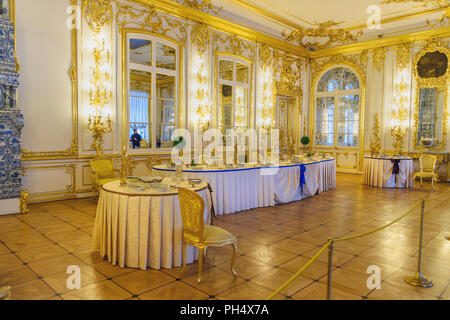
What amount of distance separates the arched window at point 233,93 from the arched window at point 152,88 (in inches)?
62.3

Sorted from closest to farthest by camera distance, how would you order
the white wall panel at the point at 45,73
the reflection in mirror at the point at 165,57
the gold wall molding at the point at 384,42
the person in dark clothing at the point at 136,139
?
the white wall panel at the point at 45,73, the person in dark clothing at the point at 136,139, the reflection in mirror at the point at 165,57, the gold wall molding at the point at 384,42

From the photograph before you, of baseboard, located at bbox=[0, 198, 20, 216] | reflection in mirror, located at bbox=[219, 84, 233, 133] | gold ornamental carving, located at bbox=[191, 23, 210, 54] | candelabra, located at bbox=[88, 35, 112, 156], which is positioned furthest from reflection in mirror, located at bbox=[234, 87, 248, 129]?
baseboard, located at bbox=[0, 198, 20, 216]

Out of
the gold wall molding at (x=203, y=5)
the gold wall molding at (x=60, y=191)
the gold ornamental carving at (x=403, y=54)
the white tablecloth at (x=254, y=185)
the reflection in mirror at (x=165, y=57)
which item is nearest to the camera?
the white tablecloth at (x=254, y=185)

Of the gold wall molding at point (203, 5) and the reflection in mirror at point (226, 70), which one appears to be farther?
the reflection in mirror at point (226, 70)

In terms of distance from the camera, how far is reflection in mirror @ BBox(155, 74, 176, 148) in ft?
25.3

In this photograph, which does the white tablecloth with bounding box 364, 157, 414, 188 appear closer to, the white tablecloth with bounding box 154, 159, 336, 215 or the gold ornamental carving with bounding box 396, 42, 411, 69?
the white tablecloth with bounding box 154, 159, 336, 215

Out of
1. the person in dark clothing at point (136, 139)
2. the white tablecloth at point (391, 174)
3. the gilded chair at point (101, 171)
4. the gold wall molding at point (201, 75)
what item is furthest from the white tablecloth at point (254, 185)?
the gold wall molding at point (201, 75)

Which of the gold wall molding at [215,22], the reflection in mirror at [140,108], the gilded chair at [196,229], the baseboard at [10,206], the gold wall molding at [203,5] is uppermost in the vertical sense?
the gold wall molding at [203,5]

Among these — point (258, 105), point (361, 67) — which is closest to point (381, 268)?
point (258, 105)

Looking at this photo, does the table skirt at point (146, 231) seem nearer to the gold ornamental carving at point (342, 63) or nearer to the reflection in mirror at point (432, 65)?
the reflection in mirror at point (432, 65)

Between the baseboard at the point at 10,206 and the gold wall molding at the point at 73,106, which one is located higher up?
the gold wall molding at the point at 73,106

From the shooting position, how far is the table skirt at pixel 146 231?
3.11m

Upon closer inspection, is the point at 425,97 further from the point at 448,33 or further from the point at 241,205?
the point at 241,205
